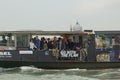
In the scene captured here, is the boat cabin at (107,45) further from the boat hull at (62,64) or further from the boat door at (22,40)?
the boat door at (22,40)

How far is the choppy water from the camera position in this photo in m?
23.9

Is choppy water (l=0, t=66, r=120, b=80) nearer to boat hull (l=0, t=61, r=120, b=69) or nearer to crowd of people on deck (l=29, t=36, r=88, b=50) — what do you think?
boat hull (l=0, t=61, r=120, b=69)

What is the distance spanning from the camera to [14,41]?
2784 centimetres

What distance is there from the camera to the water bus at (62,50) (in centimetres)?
2736

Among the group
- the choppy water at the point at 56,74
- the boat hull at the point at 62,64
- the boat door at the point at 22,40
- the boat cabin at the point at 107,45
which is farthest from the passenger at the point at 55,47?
the boat cabin at the point at 107,45

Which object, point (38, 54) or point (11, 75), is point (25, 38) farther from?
point (11, 75)

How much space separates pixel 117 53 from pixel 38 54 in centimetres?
454

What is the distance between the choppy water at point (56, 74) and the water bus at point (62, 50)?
35 cm

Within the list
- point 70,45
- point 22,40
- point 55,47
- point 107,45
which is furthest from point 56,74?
point 107,45

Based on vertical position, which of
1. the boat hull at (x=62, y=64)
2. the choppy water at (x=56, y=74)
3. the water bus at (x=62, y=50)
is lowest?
the choppy water at (x=56, y=74)

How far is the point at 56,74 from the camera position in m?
25.7

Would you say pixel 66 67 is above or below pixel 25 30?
below

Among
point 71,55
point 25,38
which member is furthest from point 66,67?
point 25,38

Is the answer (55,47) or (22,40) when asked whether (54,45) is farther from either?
(22,40)
